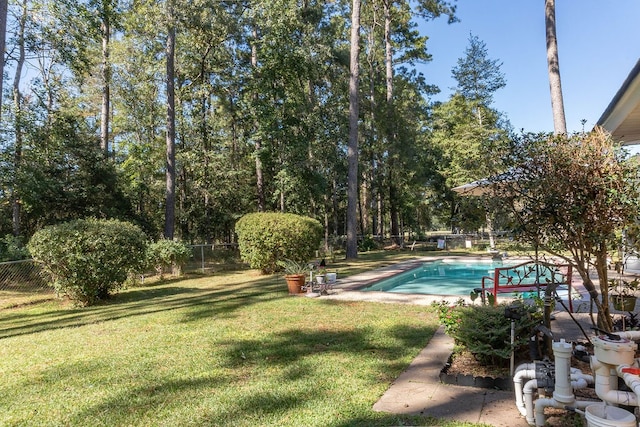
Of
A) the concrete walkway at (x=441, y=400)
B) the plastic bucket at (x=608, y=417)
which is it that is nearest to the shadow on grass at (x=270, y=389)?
the concrete walkway at (x=441, y=400)

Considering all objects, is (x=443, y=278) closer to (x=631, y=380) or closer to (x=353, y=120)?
(x=353, y=120)

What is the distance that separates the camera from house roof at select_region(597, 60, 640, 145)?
3.41 meters

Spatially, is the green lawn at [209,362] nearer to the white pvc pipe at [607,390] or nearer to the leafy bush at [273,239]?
the white pvc pipe at [607,390]

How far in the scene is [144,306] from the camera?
24.5ft

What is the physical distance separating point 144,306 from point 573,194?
7378 millimetres

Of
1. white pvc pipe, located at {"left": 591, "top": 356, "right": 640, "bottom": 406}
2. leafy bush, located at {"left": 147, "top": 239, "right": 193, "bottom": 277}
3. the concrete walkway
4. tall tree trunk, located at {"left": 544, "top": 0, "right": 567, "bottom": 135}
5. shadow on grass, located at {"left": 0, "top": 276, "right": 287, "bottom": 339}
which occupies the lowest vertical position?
the concrete walkway

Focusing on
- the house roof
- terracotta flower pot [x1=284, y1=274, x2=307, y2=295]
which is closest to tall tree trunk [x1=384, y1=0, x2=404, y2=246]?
terracotta flower pot [x1=284, y1=274, x2=307, y2=295]

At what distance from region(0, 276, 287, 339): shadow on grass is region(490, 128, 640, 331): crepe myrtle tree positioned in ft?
16.4

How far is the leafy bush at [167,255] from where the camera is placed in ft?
37.0

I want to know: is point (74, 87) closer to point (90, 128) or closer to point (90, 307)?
point (90, 128)

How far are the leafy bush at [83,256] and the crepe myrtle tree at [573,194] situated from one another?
7.46 meters

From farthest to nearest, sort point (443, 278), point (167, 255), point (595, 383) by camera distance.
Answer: point (443, 278)
point (167, 255)
point (595, 383)

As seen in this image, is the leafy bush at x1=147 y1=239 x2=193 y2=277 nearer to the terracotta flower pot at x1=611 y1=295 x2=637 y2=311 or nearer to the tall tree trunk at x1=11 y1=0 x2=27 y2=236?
the tall tree trunk at x1=11 y1=0 x2=27 y2=236

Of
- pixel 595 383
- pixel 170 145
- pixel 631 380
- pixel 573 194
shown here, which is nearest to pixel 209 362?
pixel 595 383
